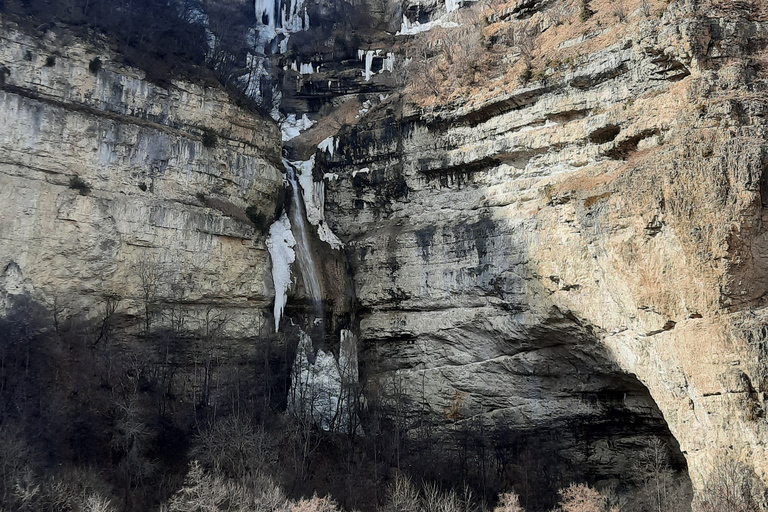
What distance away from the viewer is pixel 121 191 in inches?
1268

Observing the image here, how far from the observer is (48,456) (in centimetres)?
2652

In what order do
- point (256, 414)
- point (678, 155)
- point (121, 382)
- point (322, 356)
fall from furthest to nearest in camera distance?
point (322, 356)
point (256, 414)
point (121, 382)
point (678, 155)

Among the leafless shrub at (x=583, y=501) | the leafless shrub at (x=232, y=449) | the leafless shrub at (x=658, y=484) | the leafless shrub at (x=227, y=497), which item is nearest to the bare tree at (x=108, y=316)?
the leafless shrub at (x=232, y=449)

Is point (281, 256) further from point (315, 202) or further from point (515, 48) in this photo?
point (515, 48)

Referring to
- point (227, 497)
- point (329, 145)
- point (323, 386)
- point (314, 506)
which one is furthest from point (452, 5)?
point (314, 506)

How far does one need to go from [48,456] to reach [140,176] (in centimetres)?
1314

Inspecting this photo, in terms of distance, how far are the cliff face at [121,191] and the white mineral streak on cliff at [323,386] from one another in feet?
10.1

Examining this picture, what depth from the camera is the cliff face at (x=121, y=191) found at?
29859 mm

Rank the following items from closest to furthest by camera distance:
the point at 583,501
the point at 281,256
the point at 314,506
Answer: the point at 314,506 → the point at 583,501 → the point at 281,256

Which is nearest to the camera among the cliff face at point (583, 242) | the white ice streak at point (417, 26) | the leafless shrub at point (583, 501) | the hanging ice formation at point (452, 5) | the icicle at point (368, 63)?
the cliff face at point (583, 242)

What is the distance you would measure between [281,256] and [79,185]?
10.1 meters

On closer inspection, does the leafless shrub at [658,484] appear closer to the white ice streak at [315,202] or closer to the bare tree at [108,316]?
→ the white ice streak at [315,202]

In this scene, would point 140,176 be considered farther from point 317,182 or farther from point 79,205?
point 317,182

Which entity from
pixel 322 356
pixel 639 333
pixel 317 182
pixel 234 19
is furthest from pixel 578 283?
pixel 234 19
